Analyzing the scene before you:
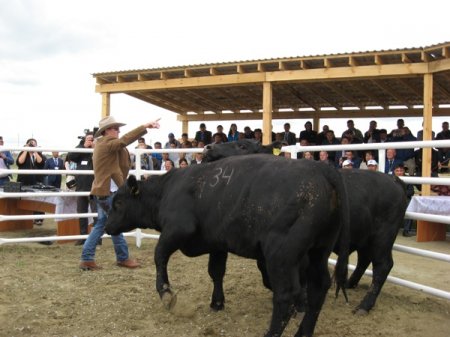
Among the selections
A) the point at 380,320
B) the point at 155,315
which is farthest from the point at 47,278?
the point at 380,320

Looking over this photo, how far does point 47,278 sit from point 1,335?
1.63 metres

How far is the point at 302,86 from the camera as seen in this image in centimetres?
1331

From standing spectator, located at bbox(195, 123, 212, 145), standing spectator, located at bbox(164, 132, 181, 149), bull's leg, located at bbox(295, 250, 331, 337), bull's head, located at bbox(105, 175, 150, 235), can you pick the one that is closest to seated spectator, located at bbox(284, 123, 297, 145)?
standing spectator, located at bbox(195, 123, 212, 145)

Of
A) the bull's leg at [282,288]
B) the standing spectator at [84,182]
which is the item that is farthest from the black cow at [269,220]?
the standing spectator at [84,182]

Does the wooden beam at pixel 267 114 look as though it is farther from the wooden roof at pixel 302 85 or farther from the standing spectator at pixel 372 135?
the standing spectator at pixel 372 135

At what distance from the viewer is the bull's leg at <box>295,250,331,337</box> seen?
11.3 feet

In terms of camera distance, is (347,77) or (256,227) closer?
(256,227)

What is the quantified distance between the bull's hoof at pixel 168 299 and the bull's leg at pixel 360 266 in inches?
74.5

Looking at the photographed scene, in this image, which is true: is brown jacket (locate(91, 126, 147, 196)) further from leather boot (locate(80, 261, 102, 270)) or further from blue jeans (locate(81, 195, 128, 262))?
leather boot (locate(80, 261, 102, 270))

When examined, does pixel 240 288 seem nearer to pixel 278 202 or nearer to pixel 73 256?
pixel 278 202

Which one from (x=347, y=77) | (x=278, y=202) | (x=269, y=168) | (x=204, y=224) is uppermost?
(x=347, y=77)

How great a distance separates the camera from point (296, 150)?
5754mm

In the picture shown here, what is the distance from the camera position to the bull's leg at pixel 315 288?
345cm

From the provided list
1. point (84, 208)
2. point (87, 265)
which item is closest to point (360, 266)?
point (87, 265)
